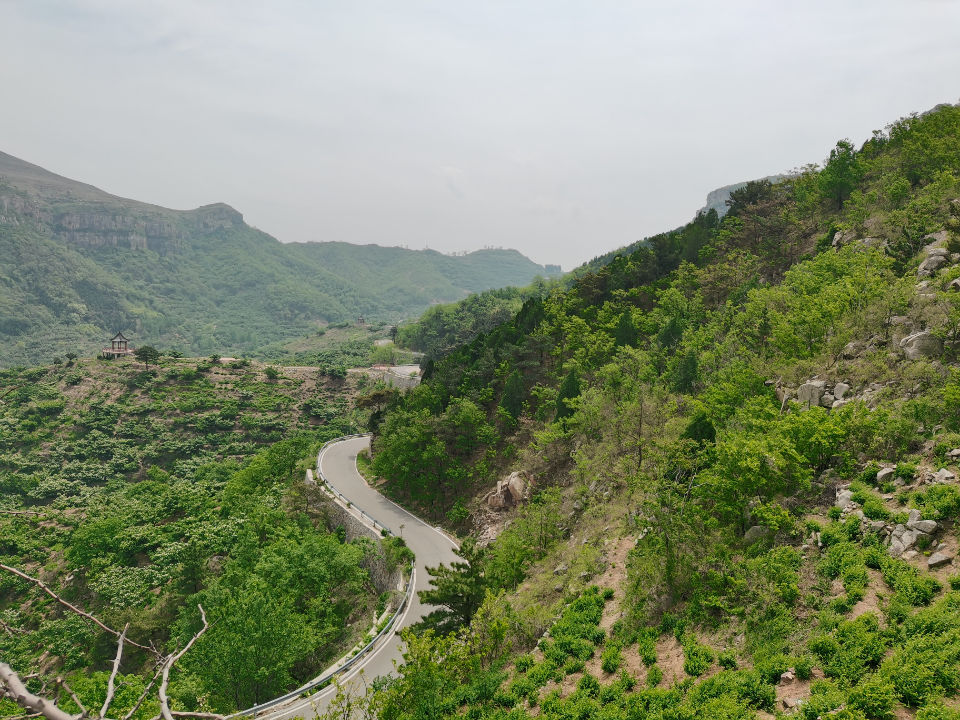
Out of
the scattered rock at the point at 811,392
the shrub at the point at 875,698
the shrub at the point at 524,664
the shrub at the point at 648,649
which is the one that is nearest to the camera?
the shrub at the point at 875,698

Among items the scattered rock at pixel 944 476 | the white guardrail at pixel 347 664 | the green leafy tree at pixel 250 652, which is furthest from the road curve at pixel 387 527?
the scattered rock at pixel 944 476

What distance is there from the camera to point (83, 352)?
164500mm

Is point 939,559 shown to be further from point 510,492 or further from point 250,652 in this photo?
point 250,652

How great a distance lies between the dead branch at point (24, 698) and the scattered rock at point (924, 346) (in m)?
21.9

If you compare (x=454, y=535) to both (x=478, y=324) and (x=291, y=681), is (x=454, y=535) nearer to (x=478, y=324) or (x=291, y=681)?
(x=291, y=681)

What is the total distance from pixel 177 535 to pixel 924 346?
156ft

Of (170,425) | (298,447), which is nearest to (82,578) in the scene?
(298,447)

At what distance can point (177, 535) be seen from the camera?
3838cm

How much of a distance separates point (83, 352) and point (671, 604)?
207 metres

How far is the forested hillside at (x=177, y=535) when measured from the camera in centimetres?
2197

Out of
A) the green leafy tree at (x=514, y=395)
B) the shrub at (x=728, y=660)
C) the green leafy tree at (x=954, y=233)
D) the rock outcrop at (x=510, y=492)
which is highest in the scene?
the green leafy tree at (x=954, y=233)

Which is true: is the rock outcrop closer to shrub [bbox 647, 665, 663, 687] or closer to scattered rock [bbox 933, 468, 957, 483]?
shrub [bbox 647, 665, 663, 687]

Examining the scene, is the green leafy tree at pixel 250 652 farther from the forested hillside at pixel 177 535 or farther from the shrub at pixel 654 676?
the shrub at pixel 654 676

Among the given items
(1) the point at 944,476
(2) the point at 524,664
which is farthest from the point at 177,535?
(1) the point at 944,476
